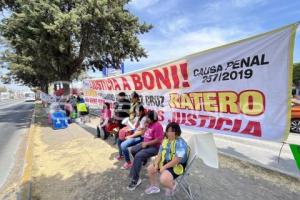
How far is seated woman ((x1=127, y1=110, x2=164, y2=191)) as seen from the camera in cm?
364

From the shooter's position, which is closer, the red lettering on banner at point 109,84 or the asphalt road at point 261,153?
the asphalt road at point 261,153

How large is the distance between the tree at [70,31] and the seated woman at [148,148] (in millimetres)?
8447

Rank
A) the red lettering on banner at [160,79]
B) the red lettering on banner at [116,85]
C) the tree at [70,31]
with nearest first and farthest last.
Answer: the red lettering on banner at [160,79] → the red lettering on banner at [116,85] → the tree at [70,31]

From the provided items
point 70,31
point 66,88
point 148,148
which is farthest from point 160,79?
point 66,88

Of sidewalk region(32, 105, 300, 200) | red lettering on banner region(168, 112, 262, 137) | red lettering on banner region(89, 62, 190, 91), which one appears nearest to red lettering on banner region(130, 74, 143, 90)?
red lettering on banner region(89, 62, 190, 91)

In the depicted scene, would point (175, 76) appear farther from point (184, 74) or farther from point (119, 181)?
point (119, 181)

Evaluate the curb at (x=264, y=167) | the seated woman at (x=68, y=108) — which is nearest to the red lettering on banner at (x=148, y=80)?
A: the curb at (x=264, y=167)

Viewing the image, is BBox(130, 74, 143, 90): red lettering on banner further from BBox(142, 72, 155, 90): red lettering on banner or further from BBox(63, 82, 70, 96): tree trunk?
BBox(63, 82, 70, 96): tree trunk

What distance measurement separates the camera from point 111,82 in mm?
6922

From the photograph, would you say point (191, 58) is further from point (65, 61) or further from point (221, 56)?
point (65, 61)

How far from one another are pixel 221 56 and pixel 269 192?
2.34 m

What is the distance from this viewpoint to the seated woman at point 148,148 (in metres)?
3.64

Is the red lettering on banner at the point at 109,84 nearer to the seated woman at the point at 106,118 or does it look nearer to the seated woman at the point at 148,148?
the seated woman at the point at 106,118

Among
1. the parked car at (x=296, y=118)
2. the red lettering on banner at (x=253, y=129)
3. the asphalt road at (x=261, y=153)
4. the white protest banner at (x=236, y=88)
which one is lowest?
the asphalt road at (x=261, y=153)
